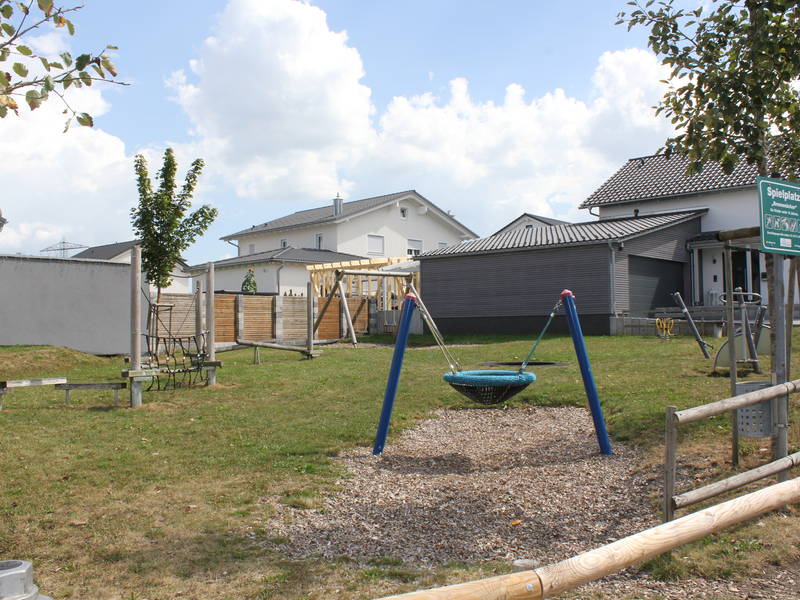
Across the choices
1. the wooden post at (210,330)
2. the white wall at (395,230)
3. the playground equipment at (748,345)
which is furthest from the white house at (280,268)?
the playground equipment at (748,345)

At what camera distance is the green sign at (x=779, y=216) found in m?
4.76

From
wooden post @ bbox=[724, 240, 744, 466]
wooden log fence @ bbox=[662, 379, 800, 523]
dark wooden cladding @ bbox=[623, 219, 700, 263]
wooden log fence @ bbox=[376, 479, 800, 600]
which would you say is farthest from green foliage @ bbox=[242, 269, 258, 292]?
wooden log fence @ bbox=[376, 479, 800, 600]

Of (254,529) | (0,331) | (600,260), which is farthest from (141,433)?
(600,260)

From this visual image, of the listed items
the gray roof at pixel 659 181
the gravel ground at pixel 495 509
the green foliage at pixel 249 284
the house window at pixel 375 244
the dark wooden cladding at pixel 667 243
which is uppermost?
the gray roof at pixel 659 181

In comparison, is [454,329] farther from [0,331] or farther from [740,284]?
[0,331]

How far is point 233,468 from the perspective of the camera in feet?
21.4

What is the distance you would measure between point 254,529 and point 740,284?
2523 cm

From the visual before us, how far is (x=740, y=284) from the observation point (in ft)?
83.6

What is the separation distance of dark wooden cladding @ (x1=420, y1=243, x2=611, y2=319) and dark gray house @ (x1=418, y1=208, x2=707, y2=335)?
0.10 ft

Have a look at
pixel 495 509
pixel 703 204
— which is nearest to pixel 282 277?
pixel 703 204

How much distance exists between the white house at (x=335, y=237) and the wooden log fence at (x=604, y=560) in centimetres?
3284

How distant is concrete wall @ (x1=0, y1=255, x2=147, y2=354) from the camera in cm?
1806

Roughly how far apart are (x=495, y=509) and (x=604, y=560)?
3.11 metres

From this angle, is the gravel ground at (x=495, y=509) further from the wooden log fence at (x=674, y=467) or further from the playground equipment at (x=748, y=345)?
the playground equipment at (x=748, y=345)
